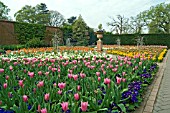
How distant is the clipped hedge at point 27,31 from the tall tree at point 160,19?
18455 mm

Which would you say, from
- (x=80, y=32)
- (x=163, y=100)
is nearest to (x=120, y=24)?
(x=80, y=32)

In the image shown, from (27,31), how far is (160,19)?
2128 cm

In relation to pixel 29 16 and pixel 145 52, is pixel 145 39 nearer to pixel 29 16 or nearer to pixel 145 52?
pixel 145 52

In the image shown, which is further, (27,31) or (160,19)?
(160,19)

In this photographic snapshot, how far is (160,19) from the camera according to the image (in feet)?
95.6

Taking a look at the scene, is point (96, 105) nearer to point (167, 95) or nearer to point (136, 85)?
point (136, 85)

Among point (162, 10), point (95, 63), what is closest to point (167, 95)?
point (95, 63)

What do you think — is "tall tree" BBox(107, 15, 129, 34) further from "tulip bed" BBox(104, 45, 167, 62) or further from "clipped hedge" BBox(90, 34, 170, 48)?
"tulip bed" BBox(104, 45, 167, 62)

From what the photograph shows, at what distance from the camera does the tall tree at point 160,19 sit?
1142 inches

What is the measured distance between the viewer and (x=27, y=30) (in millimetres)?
17844

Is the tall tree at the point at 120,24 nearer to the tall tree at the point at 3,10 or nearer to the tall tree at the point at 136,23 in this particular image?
the tall tree at the point at 136,23

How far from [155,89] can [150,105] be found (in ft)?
3.44

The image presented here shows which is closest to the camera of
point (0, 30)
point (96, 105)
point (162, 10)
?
point (96, 105)

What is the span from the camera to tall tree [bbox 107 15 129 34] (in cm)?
3155
